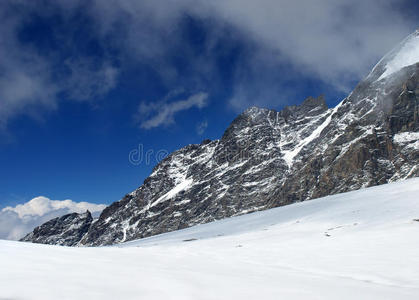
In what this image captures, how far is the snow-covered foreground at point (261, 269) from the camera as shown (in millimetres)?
3994

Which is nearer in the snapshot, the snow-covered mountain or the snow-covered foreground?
the snow-covered foreground

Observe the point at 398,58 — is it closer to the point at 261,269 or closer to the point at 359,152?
the point at 359,152

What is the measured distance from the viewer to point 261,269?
24.1 feet

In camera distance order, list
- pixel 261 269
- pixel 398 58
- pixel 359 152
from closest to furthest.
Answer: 1. pixel 261 269
2. pixel 359 152
3. pixel 398 58

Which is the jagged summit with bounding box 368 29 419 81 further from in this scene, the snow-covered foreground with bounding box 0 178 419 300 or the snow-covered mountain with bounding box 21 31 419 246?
the snow-covered foreground with bounding box 0 178 419 300

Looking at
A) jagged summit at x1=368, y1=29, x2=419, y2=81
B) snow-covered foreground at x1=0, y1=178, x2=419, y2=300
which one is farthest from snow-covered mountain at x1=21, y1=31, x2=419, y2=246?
snow-covered foreground at x1=0, y1=178, x2=419, y2=300

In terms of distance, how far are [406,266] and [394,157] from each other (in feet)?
498

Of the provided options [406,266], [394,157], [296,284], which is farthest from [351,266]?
[394,157]

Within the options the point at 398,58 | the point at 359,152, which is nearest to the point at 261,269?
the point at 359,152

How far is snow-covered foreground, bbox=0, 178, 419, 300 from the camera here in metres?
3.99

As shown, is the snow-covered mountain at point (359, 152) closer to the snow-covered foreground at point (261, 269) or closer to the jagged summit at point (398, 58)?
the jagged summit at point (398, 58)

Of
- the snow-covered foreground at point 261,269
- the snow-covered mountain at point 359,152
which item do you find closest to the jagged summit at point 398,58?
the snow-covered mountain at point 359,152

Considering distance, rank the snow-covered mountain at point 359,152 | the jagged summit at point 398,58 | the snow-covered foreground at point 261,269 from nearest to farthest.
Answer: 1. the snow-covered foreground at point 261,269
2. the snow-covered mountain at point 359,152
3. the jagged summit at point 398,58

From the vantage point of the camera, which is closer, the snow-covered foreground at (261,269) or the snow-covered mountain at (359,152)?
the snow-covered foreground at (261,269)
